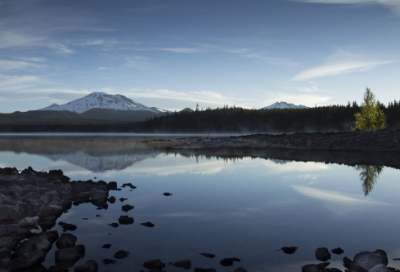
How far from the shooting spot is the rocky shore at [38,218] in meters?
7.04

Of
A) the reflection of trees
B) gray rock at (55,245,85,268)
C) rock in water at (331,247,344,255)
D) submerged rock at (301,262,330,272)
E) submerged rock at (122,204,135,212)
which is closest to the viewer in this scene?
submerged rock at (301,262,330,272)

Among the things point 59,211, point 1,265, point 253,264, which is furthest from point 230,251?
point 59,211

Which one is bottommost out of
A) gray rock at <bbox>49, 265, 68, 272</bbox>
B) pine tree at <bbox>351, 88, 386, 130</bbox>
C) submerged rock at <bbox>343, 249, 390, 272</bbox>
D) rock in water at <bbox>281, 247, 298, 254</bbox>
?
gray rock at <bbox>49, 265, 68, 272</bbox>

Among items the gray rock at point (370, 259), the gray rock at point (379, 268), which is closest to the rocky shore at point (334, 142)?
the gray rock at point (370, 259)

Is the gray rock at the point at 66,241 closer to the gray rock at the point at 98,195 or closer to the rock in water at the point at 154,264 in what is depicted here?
the rock in water at the point at 154,264

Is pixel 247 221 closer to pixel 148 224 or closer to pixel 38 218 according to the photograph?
pixel 148 224

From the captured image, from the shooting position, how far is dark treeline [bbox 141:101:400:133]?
493 ft

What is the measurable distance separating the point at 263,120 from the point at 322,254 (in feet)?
558

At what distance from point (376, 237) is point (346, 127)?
154 meters

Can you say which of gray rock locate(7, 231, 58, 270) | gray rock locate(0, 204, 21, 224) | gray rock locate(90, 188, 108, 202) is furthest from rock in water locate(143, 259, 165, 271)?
gray rock locate(90, 188, 108, 202)

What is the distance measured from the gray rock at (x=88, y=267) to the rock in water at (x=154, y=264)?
111 centimetres

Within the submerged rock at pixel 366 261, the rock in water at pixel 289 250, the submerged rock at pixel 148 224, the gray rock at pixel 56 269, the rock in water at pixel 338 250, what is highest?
the submerged rock at pixel 366 261

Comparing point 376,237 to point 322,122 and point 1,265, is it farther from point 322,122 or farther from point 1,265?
point 322,122

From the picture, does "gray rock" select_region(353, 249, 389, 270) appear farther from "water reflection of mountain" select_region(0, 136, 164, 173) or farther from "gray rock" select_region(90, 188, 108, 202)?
"water reflection of mountain" select_region(0, 136, 164, 173)
